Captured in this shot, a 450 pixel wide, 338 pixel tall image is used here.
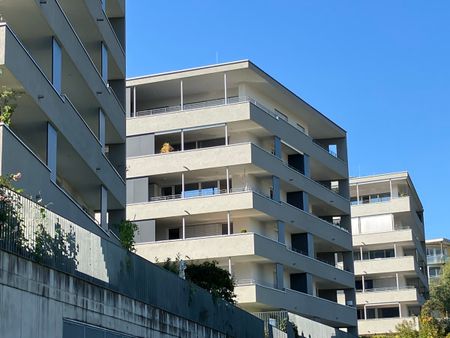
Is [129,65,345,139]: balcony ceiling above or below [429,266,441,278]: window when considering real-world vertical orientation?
above

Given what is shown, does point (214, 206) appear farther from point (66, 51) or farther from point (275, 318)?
point (66, 51)

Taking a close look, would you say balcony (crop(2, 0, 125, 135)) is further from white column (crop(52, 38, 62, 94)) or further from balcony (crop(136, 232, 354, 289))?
balcony (crop(136, 232, 354, 289))

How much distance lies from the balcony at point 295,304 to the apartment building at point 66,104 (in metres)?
12.7

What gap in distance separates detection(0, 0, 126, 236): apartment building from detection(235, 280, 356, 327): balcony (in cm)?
1271

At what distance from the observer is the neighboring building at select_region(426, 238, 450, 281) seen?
121m

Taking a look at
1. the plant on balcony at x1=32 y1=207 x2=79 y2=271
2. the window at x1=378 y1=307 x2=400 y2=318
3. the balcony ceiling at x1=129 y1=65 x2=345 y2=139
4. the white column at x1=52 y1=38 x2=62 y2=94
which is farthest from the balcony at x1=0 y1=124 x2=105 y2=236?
the window at x1=378 y1=307 x2=400 y2=318

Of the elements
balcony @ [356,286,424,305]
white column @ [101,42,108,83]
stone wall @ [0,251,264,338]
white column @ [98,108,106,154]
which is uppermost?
white column @ [101,42,108,83]

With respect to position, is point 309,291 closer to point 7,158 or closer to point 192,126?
point 192,126

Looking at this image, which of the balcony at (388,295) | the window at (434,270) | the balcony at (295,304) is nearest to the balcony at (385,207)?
the balcony at (388,295)

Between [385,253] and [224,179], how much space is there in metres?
32.2

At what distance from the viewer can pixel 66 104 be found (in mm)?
30766

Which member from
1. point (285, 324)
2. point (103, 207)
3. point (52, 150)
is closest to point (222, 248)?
point (285, 324)

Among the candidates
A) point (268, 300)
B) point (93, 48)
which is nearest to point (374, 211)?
point (268, 300)

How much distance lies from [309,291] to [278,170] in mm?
8705
